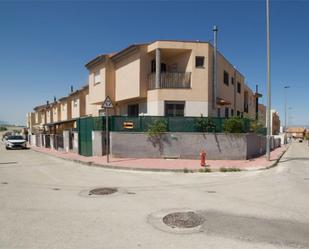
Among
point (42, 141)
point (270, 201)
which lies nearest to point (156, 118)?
point (270, 201)

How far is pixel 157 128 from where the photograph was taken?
16.4m

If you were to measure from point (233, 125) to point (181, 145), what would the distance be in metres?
3.32

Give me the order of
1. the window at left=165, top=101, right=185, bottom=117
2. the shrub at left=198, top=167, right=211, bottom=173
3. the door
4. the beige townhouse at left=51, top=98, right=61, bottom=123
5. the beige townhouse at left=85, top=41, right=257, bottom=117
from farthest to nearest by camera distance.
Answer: the beige townhouse at left=51, top=98, right=61, bottom=123, the window at left=165, top=101, right=185, bottom=117, the beige townhouse at left=85, top=41, right=257, bottom=117, the door, the shrub at left=198, top=167, right=211, bottom=173

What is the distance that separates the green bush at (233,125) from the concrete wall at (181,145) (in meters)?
0.31

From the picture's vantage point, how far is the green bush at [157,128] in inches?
647

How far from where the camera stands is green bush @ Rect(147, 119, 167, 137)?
16422mm

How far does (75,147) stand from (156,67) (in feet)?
29.3

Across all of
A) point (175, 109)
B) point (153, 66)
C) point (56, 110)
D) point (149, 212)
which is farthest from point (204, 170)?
point (56, 110)

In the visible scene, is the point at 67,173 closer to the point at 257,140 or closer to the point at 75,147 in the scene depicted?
the point at 75,147

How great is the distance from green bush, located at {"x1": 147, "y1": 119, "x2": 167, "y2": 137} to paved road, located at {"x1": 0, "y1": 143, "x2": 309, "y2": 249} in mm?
5790

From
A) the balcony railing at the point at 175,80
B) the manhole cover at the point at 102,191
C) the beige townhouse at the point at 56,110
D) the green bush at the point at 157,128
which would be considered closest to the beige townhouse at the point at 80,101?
the beige townhouse at the point at 56,110

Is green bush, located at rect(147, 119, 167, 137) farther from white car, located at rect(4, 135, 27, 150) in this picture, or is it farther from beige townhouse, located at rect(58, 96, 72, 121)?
beige townhouse, located at rect(58, 96, 72, 121)

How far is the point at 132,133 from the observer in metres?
16.6

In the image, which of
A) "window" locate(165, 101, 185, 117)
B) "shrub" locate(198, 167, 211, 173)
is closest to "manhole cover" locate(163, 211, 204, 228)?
"shrub" locate(198, 167, 211, 173)
